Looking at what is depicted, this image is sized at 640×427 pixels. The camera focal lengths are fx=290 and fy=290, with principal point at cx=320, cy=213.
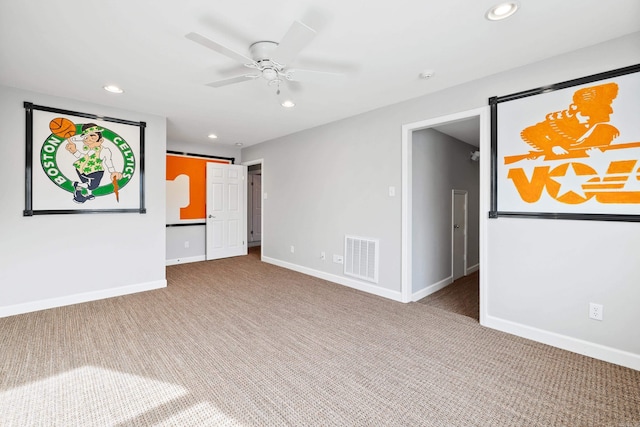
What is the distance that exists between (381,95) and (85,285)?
4.33 m

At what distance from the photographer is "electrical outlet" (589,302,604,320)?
7.62ft

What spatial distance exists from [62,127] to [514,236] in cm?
513

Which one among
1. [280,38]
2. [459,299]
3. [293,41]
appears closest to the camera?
[293,41]

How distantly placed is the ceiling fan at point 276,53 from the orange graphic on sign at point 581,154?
1.93 m

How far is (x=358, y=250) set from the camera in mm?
4156

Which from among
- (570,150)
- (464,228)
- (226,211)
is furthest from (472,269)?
(226,211)

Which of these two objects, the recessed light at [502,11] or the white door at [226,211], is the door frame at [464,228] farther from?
the white door at [226,211]

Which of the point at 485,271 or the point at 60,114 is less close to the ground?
the point at 60,114

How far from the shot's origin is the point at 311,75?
2484 mm

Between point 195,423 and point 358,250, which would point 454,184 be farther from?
point 195,423

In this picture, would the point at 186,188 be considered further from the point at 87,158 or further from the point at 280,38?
the point at 280,38

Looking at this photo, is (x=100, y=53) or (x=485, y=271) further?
(x=485, y=271)

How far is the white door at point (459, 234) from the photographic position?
4.60m

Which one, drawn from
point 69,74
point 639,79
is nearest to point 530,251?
point 639,79
